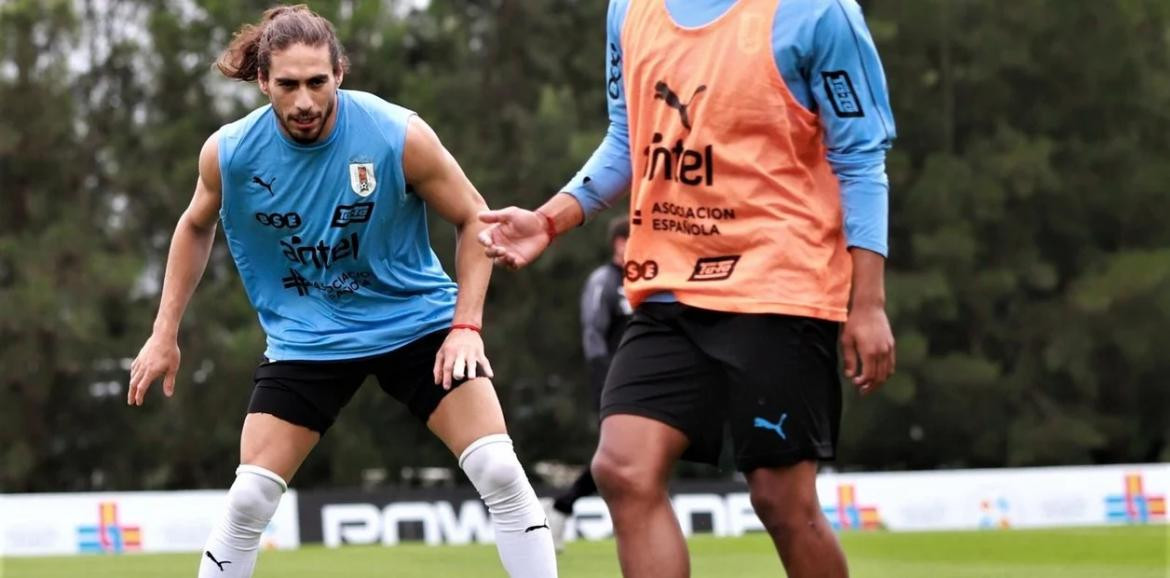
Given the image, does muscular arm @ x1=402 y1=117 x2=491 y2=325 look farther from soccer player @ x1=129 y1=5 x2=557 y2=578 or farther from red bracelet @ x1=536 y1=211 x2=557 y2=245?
red bracelet @ x1=536 y1=211 x2=557 y2=245

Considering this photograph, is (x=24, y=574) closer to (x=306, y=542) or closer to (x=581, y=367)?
(x=306, y=542)

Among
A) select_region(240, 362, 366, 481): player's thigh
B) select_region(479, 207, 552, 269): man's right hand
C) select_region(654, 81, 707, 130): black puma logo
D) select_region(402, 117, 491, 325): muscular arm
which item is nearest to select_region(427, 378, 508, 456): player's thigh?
select_region(402, 117, 491, 325): muscular arm

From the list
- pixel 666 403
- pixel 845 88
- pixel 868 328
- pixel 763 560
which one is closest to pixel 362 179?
pixel 666 403

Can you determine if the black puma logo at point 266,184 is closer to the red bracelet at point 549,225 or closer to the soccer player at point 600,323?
the red bracelet at point 549,225

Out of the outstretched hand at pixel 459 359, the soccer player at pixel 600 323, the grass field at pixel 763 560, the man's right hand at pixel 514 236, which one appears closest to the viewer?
the man's right hand at pixel 514 236

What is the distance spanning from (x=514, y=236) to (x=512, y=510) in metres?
1.19

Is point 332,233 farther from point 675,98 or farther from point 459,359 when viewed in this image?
point 675,98

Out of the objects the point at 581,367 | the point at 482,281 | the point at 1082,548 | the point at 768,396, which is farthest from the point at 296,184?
the point at 581,367

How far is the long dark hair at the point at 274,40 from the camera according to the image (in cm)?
549

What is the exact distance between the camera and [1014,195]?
24375 mm

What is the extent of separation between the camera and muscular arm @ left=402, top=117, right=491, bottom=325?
5.79 meters

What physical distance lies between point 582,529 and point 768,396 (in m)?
10.3

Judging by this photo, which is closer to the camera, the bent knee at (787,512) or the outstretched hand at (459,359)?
the bent knee at (787,512)

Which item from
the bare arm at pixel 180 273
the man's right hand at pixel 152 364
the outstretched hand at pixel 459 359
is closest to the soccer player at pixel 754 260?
the outstretched hand at pixel 459 359
